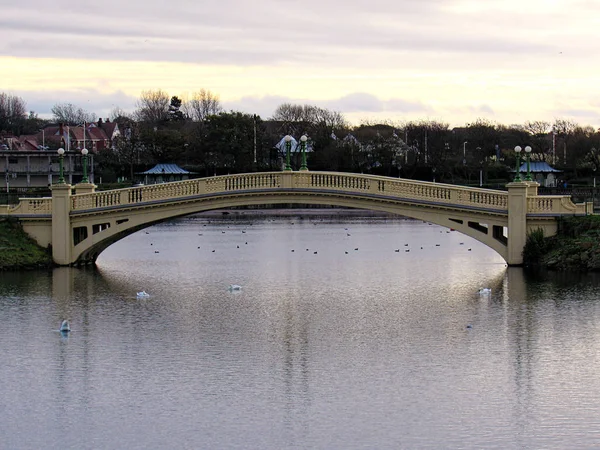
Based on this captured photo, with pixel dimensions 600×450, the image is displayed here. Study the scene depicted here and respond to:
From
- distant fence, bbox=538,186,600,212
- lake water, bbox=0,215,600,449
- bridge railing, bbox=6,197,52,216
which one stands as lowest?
lake water, bbox=0,215,600,449

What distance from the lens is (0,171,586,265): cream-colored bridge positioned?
139ft

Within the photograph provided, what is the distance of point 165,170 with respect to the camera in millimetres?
106688

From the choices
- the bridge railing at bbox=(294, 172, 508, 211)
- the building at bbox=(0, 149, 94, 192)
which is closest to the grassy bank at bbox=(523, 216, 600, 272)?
the bridge railing at bbox=(294, 172, 508, 211)

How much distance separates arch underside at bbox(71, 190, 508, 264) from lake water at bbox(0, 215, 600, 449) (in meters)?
1.44

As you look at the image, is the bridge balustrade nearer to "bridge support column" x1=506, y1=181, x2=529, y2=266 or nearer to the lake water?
the lake water

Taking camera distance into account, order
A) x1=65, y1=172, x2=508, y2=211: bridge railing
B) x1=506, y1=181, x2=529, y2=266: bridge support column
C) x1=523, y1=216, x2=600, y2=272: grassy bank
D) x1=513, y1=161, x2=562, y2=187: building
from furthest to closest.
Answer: x1=513, y1=161, x2=562, y2=187: building → x1=65, y1=172, x2=508, y2=211: bridge railing → x1=506, y1=181, x2=529, y2=266: bridge support column → x1=523, y1=216, x2=600, y2=272: grassy bank

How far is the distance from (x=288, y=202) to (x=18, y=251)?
10.3m

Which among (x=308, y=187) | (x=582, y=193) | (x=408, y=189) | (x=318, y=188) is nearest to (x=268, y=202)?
(x=308, y=187)

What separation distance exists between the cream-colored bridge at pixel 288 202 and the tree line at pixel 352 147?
199ft

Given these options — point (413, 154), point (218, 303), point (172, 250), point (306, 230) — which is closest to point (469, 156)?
point (413, 154)

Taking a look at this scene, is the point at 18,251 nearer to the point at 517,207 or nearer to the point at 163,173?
the point at 517,207

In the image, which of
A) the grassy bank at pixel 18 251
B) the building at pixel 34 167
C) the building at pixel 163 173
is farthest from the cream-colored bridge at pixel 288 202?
the building at pixel 34 167

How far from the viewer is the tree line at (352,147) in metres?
110

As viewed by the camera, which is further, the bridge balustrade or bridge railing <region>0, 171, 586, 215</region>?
the bridge balustrade
